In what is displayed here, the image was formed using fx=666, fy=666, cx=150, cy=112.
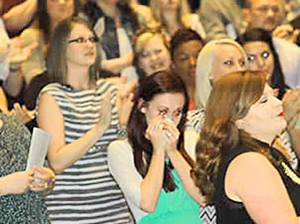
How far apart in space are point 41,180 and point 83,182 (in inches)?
25.0

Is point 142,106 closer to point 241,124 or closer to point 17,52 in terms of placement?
point 241,124

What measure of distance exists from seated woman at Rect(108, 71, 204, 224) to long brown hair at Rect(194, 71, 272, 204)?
41 cm

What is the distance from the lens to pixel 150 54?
434cm

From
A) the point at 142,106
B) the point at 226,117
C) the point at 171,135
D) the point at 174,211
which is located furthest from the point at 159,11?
the point at 226,117

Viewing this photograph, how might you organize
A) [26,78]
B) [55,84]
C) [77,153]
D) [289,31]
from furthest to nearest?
1. [289,31]
2. [26,78]
3. [55,84]
4. [77,153]

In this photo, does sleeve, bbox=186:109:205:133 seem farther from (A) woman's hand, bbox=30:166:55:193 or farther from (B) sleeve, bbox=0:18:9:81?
(B) sleeve, bbox=0:18:9:81

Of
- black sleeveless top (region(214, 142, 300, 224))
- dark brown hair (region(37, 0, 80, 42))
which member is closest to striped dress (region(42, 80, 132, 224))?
dark brown hair (region(37, 0, 80, 42))

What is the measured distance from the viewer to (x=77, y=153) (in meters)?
3.32

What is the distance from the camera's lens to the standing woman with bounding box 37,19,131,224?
3.35m

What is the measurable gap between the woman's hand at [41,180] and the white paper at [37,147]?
3 cm

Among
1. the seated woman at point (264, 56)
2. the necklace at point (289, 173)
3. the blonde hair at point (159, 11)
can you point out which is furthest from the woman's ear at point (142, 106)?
the blonde hair at point (159, 11)

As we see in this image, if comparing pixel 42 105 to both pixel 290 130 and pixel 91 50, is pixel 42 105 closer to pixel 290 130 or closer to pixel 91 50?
pixel 91 50

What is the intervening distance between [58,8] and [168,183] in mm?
1846

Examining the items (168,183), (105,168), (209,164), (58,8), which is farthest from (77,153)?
(58,8)
